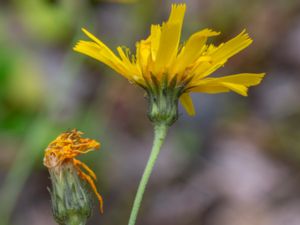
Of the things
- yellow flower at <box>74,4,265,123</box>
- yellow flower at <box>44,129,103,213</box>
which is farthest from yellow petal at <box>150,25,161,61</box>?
yellow flower at <box>44,129,103,213</box>

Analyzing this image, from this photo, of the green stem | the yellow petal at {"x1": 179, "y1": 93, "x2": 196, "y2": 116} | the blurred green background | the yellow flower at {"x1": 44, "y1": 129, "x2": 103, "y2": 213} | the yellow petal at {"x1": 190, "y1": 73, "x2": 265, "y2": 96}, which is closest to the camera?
the green stem

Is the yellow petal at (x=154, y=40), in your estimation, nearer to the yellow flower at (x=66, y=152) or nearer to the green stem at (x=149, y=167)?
the green stem at (x=149, y=167)

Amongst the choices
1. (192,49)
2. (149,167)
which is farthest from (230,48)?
(149,167)

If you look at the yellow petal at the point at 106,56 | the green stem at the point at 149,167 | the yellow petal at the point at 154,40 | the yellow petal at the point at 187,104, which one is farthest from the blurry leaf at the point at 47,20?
the green stem at the point at 149,167

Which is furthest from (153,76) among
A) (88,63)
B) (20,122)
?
(88,63)

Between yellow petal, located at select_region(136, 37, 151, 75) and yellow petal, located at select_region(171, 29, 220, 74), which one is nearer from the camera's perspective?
yellow petal, located at select_region(171, 29, 220, 74)

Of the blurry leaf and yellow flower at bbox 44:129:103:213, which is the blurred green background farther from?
yellow flower at bbox 44:129:103:213
